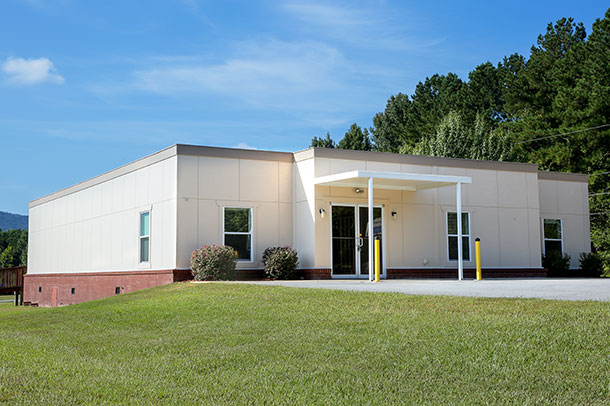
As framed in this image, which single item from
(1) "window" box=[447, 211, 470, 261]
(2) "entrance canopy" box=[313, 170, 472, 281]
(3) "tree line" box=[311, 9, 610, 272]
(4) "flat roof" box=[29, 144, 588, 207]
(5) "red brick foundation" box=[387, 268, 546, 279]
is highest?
(3) "tree line" box=[311, 9, 610, 272]

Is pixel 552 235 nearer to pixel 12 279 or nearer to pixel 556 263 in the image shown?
pixel 556 263

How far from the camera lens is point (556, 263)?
23.8 metres

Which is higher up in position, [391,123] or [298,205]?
[391,123]

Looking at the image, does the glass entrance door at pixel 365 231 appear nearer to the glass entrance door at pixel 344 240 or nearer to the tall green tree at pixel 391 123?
the glass entrance door at pixel 344 240

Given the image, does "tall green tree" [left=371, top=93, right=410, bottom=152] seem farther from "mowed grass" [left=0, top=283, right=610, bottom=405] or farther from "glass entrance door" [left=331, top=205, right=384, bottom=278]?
"mowed grass" [left=0, top=283, right=610, bottom=405]

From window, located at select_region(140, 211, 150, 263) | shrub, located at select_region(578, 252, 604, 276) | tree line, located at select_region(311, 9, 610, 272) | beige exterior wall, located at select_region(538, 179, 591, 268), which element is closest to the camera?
window, located at select_region(140, 211, 150, 263)

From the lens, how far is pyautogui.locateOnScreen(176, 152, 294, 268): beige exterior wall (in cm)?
1923

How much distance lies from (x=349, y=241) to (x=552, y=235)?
882 cm

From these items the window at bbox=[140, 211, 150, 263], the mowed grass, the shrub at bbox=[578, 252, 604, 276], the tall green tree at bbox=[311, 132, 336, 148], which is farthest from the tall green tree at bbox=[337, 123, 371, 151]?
the mowed grass

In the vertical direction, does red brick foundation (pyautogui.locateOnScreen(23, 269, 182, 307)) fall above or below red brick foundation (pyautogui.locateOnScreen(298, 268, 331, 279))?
below

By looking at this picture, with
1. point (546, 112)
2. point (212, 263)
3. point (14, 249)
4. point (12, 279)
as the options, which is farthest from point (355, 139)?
point (14, 249)

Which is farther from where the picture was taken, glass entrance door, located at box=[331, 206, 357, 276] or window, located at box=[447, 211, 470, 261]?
window, located at box=[447, 211, 470, 261]

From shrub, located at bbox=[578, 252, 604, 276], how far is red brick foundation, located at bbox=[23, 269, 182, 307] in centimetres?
1428

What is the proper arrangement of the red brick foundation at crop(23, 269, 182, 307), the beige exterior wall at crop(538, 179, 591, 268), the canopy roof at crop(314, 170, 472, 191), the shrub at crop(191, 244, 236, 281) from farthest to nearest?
the beige exterior wall at crop(538, 179, 591, 268)
the red brick foundation at crop(23, 269, 182, 307)
the shrub at crop(191, 244, 236, 281)
the canopy roof at crop(314, 170, 472, 191)
